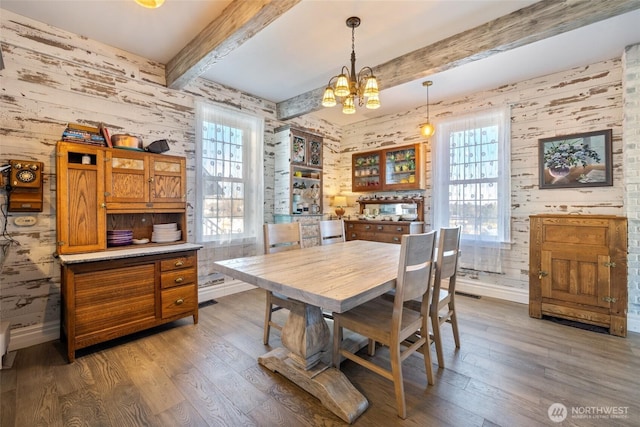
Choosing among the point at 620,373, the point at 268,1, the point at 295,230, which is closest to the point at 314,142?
the point at 295,230

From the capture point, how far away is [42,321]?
8.11 feet

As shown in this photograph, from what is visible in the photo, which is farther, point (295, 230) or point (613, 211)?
point (613, 211)

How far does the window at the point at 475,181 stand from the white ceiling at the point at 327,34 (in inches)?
24.0

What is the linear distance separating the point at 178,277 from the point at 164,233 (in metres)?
0.54

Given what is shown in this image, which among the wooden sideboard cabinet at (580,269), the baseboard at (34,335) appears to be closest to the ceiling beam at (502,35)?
the wooden sideboard cabinet at (580,269)

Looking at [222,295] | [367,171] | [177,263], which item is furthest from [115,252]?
[367,171]

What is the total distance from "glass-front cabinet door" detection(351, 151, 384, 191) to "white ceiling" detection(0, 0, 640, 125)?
4.95 ft

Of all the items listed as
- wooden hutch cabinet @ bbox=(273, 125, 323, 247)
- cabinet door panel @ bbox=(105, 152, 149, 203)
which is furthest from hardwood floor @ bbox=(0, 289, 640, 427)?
wooden hutch cabinet @ bbox=(273, 125, 323, 247)

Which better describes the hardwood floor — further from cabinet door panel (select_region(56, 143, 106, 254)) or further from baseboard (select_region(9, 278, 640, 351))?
cabinet door panel (select_region(56, 143, 106, 254))

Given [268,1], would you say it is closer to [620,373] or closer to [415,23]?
[415,23]

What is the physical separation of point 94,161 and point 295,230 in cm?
192

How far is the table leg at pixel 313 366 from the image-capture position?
1630mm

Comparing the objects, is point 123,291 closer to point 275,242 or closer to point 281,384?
point 275,242

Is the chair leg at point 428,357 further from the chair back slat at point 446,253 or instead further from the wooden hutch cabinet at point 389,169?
the wooden hutch cabinet at point 389,169
